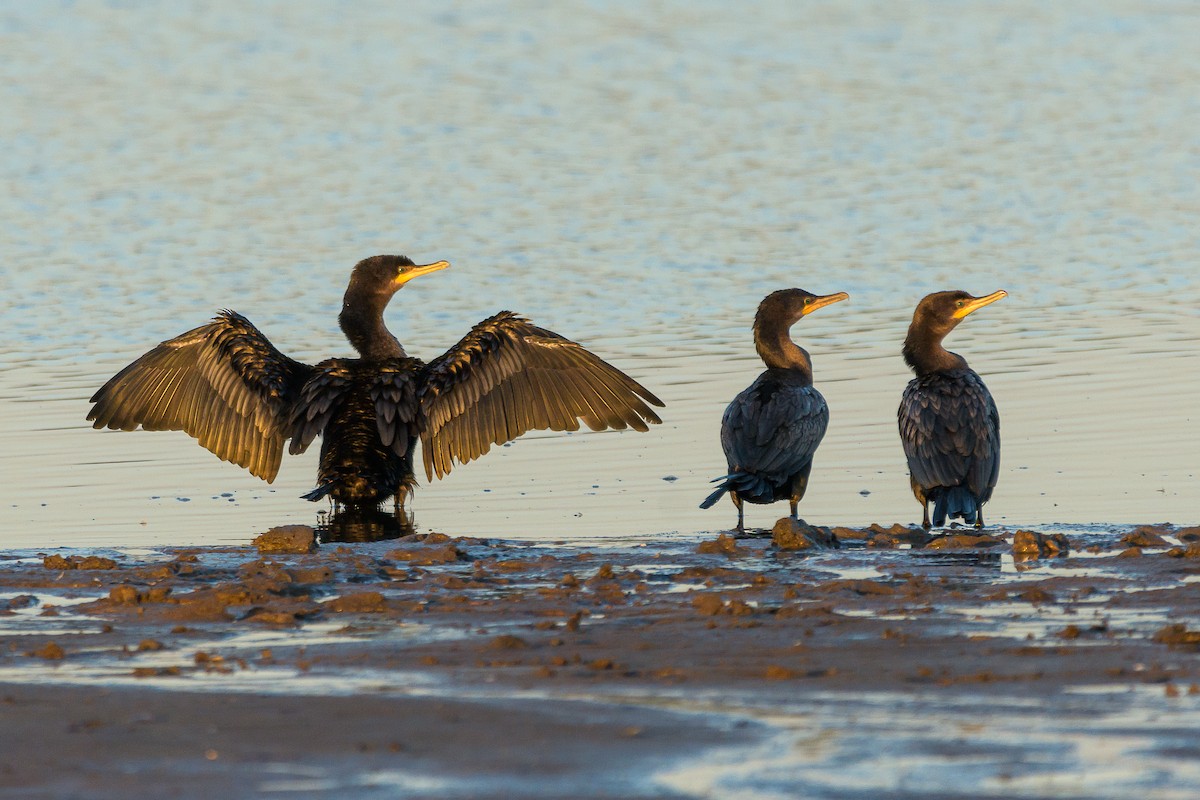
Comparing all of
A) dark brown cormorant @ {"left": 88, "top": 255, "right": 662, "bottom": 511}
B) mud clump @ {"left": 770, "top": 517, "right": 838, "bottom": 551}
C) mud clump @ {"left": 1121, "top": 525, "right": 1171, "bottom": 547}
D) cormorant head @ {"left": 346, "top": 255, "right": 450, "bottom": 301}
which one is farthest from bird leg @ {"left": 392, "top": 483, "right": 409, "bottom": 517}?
mud clump @ {"left": 1121, "top": 525, "right": 1171, "bottom": 547}

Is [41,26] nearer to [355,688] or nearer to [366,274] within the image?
[366,274]

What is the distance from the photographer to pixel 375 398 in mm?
11609

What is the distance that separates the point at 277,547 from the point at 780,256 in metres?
11.6

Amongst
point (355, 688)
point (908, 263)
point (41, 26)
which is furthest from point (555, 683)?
point (41, 26)

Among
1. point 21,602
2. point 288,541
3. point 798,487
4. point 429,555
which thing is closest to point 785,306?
point 798,487

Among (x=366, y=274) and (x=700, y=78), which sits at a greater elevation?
(x=700, y=78)

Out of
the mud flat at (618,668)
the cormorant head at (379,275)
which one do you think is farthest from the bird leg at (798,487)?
the cormorant head at (379,275)

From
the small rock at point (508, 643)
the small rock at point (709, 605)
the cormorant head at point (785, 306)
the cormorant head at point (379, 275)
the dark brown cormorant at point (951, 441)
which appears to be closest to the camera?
the small rock at point (508, 643)

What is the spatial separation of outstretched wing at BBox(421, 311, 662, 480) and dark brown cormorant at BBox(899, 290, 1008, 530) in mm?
1535

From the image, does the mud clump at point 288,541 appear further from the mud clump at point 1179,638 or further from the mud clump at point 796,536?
the mud clump at point 1179,638

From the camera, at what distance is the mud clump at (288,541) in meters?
9.66

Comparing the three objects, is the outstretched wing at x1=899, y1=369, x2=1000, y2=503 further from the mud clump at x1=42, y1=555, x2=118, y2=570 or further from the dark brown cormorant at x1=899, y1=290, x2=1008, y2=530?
the mud clump at x1=42, y1=555, x2=118, y2=570

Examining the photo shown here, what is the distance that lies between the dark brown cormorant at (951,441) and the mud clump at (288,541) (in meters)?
3.14

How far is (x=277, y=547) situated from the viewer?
968cm
